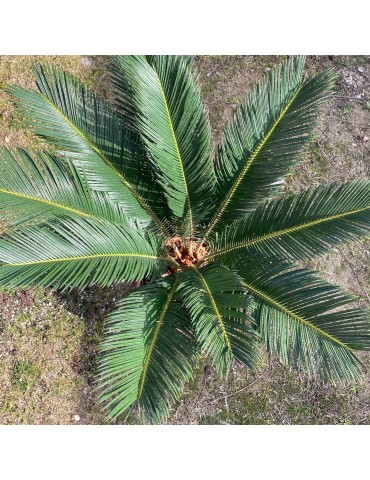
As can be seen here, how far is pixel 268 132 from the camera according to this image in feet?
7.41

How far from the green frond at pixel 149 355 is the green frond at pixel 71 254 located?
184 millimetres

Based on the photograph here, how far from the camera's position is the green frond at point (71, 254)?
6.44ft

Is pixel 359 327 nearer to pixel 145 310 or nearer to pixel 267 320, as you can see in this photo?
pixel 267 320

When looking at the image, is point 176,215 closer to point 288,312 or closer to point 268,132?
point 268,132

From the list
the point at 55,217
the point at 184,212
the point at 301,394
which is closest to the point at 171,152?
the point at 184,212

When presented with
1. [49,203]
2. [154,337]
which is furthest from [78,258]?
[154,337]

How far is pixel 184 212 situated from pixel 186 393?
1300mm

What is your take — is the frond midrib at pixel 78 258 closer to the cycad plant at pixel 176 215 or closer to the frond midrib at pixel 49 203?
the cycad plant at pixel 176 215

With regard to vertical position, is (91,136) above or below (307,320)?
above

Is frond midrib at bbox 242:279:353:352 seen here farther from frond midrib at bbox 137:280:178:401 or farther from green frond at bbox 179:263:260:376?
frond midrib at bbox 137:280:178:401

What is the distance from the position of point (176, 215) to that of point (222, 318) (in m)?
0.69

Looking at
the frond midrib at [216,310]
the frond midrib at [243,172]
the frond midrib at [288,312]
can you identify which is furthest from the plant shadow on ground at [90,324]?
the frond midrib at [288,312]

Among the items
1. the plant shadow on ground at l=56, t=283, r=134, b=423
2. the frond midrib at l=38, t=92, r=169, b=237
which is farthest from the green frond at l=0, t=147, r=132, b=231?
the plant shadow on ground at l=56, t=283, r=134, b=423

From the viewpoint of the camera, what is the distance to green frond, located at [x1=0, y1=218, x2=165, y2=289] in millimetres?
1963
